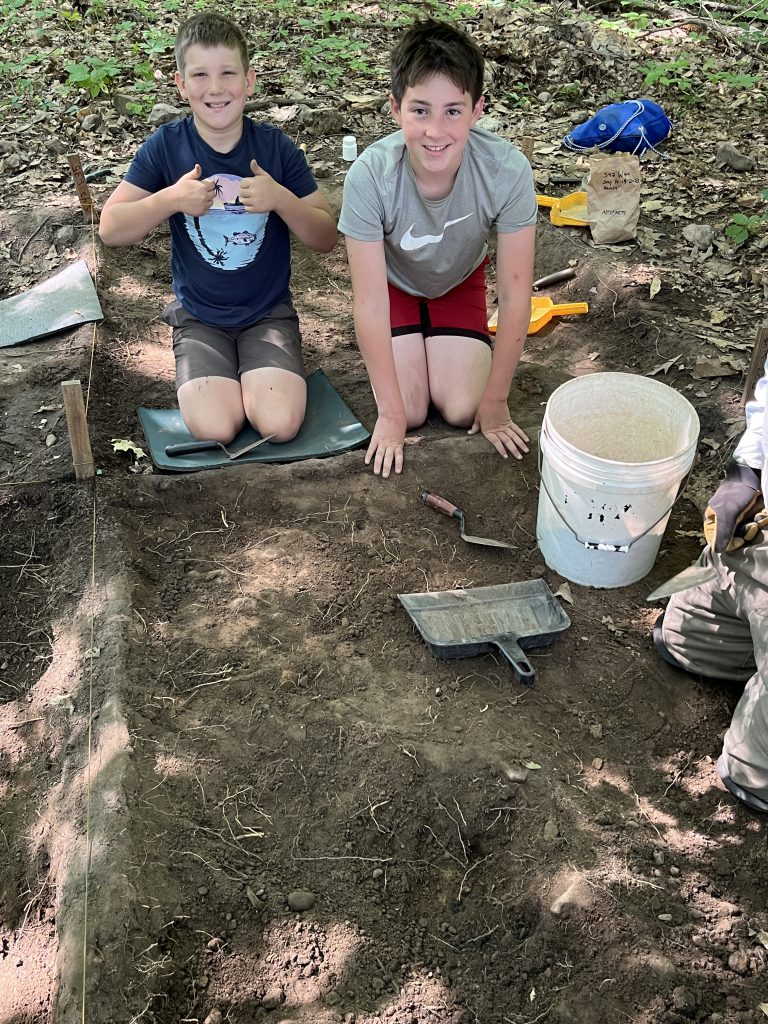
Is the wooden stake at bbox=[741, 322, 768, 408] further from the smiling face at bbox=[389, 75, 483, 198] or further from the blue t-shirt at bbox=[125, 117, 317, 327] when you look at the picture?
the blue t-shirt at bbox=[125, 117, 317, 327]

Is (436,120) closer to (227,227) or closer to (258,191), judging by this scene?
(258,191)

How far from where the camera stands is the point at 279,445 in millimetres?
3527

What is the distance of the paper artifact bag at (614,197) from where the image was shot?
4.48m

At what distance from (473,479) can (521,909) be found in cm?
162

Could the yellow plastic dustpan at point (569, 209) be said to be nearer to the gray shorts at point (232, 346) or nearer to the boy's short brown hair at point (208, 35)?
the gray shorts at point (232, 346)

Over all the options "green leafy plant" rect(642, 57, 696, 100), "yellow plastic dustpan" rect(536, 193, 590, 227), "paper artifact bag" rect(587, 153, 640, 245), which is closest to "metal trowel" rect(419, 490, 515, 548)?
"paper artifact bag" rect(587, 153, 640, 245)

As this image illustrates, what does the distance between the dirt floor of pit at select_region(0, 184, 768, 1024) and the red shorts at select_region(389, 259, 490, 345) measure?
439mm

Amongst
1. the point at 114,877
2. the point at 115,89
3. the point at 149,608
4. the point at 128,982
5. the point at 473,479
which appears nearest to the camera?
the point at 128,982

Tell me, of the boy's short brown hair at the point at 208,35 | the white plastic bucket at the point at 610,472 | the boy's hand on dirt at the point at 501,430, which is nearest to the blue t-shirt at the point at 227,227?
the boy's short brown hair at the point at 208,35

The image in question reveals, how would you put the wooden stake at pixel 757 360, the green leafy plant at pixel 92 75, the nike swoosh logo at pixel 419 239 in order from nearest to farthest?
the wooden stake at pixel 757 360, the nike swoosh logo at pixel 419 239, the green leafy plant at pixel 92 75

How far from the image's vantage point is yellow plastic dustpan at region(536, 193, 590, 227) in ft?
15.6

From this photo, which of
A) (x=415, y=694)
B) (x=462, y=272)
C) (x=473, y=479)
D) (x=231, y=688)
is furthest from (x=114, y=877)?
(x=462, y=272)

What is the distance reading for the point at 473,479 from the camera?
334 centimetres

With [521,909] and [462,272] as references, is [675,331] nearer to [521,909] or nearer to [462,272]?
[462,272]
